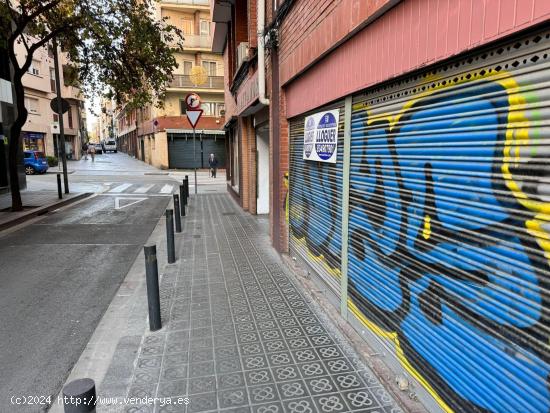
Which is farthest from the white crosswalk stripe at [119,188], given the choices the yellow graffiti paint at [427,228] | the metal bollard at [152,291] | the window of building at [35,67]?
the window of building at [35,67]

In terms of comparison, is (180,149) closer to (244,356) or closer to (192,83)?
(192,83)

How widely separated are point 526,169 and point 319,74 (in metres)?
3.44

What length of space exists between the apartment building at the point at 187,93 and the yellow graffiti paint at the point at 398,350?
31.9m

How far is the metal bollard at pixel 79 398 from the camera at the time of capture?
1.67 meters

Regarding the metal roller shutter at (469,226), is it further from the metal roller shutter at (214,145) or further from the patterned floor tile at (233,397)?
the metal roller shutter at (214,145)

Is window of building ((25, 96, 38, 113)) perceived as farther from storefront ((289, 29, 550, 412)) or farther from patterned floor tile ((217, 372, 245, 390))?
patterned floor tile ((217, 372, 245, 390))

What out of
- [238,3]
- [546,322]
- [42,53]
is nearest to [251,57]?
[238,3]

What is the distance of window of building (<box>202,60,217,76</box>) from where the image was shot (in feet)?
118

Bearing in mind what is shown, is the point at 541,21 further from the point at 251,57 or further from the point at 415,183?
the point at 251,57

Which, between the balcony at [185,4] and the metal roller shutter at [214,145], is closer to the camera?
the balcony at [185,4]

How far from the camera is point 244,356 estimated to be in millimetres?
3705

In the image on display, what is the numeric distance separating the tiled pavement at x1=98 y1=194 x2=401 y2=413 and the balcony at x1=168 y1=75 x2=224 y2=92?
3108 cm

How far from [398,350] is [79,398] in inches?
95.2

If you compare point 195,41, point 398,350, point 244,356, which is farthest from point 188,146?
point 398,350
